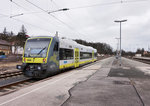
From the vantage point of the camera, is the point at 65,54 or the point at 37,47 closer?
the point at 37,47

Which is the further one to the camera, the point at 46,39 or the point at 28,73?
the point at 46,39

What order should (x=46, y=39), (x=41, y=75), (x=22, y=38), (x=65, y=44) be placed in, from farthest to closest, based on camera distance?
(x=22, y=38) < (x=65, y=44) < (x=46, y=39) < (x=41, y=75)

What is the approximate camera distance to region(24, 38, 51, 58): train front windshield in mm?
9005

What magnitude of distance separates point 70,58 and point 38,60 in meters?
4.96

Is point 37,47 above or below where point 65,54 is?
above

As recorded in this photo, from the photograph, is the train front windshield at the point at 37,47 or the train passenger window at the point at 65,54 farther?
the train passenger window at the point at 65,54

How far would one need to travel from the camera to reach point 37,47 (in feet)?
30.6

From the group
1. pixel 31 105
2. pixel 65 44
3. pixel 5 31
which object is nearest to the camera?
pixel 31 105

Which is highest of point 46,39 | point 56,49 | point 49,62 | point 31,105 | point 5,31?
point 5,31

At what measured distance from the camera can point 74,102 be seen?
14.8ft

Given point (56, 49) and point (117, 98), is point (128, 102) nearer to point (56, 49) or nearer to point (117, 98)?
point (117, 98)

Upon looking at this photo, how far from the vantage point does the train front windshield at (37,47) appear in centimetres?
901

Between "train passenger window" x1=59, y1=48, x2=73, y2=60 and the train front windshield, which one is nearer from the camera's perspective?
the train front windshield

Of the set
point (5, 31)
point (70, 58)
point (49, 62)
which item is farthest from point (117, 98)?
point (5, 31)
